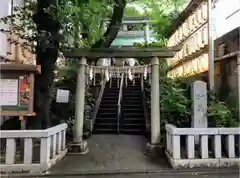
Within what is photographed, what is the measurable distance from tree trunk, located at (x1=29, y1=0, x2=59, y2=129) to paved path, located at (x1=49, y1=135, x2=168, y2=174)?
4.56 ft

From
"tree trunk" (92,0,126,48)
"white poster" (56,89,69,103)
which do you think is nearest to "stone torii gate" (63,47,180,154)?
"white poster" (56,89,69,103)

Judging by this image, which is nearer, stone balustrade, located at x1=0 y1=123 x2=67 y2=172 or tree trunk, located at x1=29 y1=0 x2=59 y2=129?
stone balustrade, located at x1=0 y1=123 x2=67 y2=172

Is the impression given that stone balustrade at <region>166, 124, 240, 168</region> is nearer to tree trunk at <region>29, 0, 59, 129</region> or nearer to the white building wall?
tree trunk at <region>29, 0, 59, 129</region>

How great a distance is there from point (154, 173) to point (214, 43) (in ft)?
23.5

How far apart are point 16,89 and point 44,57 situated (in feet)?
6.25

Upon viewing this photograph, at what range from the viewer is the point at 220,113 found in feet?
25.8

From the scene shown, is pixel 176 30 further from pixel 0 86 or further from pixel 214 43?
pixel 0 86

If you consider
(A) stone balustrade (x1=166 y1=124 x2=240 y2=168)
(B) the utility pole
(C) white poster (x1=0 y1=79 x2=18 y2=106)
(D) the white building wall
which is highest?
(D) the white building wall

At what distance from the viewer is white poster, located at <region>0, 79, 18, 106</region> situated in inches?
260

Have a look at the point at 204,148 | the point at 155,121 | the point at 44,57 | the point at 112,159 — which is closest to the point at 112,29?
the point at 44,57

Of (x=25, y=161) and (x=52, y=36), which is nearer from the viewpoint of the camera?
(x=25, y=161)

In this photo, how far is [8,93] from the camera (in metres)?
6.64

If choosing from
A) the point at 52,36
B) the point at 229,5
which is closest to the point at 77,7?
the point at 52,36

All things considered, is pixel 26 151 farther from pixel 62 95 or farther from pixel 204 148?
pixel 204 148
